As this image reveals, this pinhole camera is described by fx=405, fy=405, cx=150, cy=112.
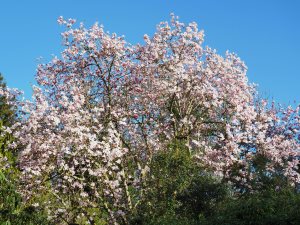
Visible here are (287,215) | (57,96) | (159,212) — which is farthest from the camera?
(57,96)

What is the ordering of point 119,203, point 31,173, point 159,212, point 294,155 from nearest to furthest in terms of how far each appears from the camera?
1. point 31,173
2. point 159,212
3. point 119,203
4. point 294,155

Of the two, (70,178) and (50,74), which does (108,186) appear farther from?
(50,74)

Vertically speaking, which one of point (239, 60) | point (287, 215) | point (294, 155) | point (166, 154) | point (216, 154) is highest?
point (239, 60)

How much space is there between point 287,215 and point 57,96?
1182cm

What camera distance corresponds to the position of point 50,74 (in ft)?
66.3

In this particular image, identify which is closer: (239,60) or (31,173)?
(31,173)

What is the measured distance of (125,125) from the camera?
63.7 feet

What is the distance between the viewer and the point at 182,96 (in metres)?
21.3

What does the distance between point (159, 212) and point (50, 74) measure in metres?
9.05

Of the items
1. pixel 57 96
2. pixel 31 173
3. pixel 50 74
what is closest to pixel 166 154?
pixel 31 173

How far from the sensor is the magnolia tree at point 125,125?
49.7 ft

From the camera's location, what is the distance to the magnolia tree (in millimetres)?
15148

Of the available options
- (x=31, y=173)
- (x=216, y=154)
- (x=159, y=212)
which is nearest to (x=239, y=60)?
(x=216, y=154)

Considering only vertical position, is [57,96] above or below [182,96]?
below
